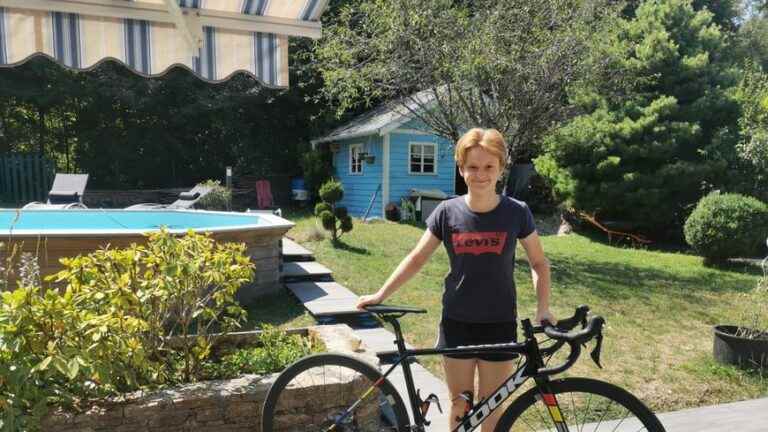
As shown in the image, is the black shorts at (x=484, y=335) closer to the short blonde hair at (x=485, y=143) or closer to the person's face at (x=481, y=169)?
the person's face at (x=481, y=169)

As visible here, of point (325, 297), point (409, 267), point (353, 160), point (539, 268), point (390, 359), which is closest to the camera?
point (539, 268)

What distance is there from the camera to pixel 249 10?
3.91 m

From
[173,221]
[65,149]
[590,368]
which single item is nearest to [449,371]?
[590,368]

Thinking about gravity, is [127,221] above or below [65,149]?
below

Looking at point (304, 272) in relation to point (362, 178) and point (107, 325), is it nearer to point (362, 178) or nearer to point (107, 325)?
point (107, 325)

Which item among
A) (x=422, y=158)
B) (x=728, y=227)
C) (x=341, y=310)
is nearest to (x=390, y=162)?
(x=422, y=158)

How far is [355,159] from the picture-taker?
17375 millimetres

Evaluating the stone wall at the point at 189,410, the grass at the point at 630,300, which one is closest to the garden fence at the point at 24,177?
the grass at the point at 630,300

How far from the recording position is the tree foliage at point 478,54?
26.1 ft

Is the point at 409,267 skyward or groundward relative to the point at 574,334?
skyward

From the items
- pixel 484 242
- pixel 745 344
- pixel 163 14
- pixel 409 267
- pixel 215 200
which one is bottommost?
pixel 745 344

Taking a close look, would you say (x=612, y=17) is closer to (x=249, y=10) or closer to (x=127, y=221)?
(x=249, y=10)

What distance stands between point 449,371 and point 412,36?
6515mm

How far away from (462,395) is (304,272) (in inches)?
200
